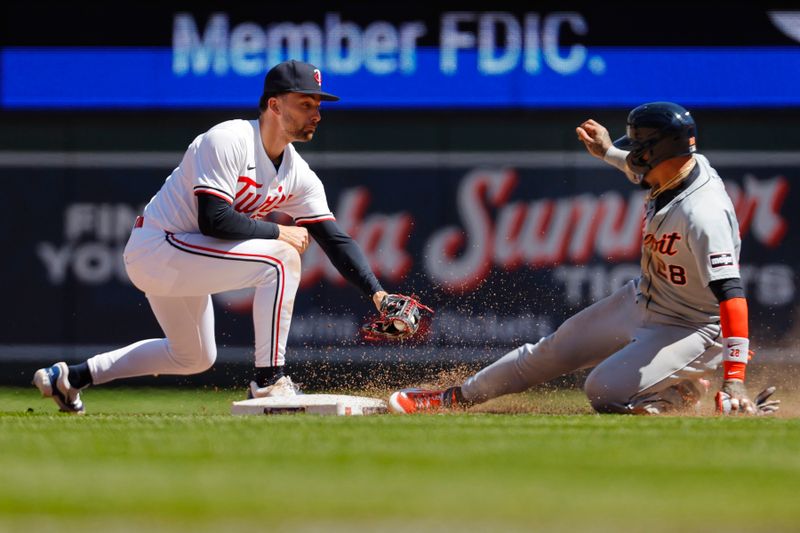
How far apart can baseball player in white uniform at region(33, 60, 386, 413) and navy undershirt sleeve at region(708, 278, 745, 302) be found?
1445 millimetres

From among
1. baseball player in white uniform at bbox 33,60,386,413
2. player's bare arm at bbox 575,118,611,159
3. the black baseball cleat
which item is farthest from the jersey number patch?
the black baseball cleat

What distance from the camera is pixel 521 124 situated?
10203 mm

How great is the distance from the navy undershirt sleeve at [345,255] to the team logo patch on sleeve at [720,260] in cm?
148

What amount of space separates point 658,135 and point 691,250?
→ 1.81 ft

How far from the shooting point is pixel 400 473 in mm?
3580

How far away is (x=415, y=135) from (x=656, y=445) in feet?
20.0

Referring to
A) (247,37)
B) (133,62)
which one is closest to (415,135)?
(247,37)

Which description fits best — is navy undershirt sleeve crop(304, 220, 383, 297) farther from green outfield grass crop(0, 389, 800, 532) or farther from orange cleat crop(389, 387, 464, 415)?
green outfield grass crop(0, 389, 800, 532)

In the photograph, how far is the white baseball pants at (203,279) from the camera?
5887 millimetres

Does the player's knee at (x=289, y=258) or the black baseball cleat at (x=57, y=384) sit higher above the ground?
the player's knee at (x=289, y=258)

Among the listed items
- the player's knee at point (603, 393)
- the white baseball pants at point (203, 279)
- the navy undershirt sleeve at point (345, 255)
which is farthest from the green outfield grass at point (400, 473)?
the navy undershirt sleeve at point (345, 255)

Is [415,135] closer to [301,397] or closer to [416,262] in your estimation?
[416,262]

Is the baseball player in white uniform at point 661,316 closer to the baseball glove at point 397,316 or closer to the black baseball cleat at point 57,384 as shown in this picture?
the baseball glove at point 397,316

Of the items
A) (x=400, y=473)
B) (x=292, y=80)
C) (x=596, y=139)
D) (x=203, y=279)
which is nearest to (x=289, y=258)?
(x=203, y=279)
